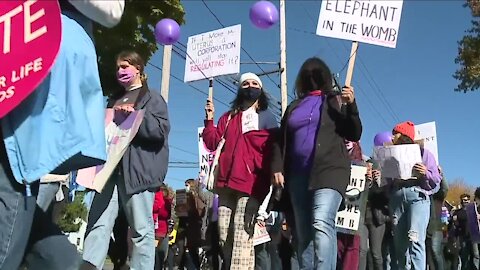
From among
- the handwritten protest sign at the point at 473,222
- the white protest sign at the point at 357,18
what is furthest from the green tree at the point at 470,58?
the white protest sign at the point at 357,18

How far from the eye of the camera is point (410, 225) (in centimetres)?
606

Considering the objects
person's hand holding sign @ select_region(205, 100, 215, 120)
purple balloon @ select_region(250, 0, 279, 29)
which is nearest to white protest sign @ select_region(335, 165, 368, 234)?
person's hand holding sign @ select_region(205, 100, 215, 120)

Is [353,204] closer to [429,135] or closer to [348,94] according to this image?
[348,94]

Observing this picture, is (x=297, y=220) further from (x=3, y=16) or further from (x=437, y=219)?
(x=437, y=219)

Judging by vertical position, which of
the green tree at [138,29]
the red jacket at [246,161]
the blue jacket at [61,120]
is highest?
the green tree at [138,29]

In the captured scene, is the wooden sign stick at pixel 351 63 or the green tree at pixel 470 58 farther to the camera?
the green tree at pixel 470 58

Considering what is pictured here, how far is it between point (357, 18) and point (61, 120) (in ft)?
11.1

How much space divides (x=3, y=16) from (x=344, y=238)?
4.66 meters

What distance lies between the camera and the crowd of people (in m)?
2.15

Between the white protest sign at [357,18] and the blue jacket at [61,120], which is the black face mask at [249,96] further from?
the blue jacket at [61,120]

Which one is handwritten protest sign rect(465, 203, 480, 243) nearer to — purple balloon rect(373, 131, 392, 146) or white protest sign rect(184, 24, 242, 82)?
purple balloon rect(373, 131, 392, 146)

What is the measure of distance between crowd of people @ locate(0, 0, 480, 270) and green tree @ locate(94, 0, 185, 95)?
23.2ft

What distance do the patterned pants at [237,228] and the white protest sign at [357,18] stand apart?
145cm

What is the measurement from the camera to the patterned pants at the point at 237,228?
472cm
